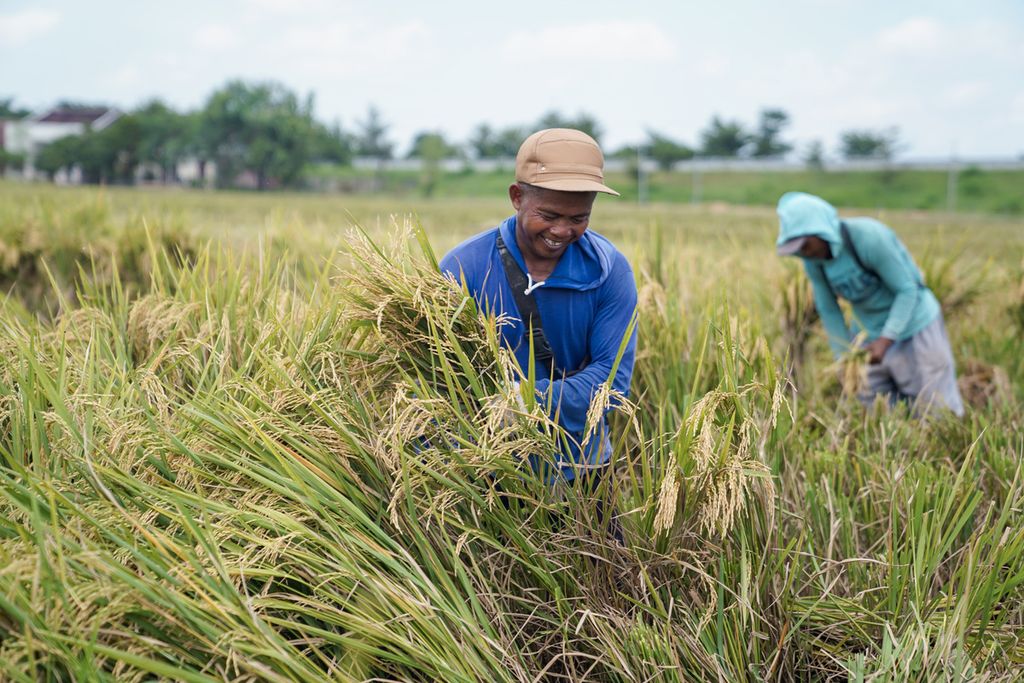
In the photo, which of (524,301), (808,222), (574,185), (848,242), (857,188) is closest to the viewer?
(574,185)

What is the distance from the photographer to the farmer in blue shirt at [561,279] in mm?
1938

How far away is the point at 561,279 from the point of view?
204cm

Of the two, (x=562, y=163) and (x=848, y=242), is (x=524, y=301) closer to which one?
(x=562, y=163)

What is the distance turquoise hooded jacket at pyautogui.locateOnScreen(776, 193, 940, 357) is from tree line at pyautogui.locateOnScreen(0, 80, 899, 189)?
1573 inches

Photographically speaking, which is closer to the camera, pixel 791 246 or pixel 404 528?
pixel 404 528

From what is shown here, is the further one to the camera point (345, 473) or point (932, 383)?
point (932, 383)

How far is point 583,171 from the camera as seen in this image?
6.35 ft

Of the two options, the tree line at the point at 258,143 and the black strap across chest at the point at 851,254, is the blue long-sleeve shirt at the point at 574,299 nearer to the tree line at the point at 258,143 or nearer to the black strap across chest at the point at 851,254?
the black strap across chest at the point at 851,254

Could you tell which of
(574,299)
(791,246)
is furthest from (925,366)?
(574,299)

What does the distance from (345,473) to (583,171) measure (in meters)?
0.88

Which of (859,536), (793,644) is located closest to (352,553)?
(793,644)

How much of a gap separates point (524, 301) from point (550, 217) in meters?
0.22

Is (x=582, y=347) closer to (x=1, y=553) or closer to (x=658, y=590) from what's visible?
(x=658, y=590)

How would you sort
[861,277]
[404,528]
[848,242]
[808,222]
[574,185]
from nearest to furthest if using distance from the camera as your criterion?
1. [404,528]
2. [574,185]
3. [808,222]
4. [848,242]
5. [861,277]
